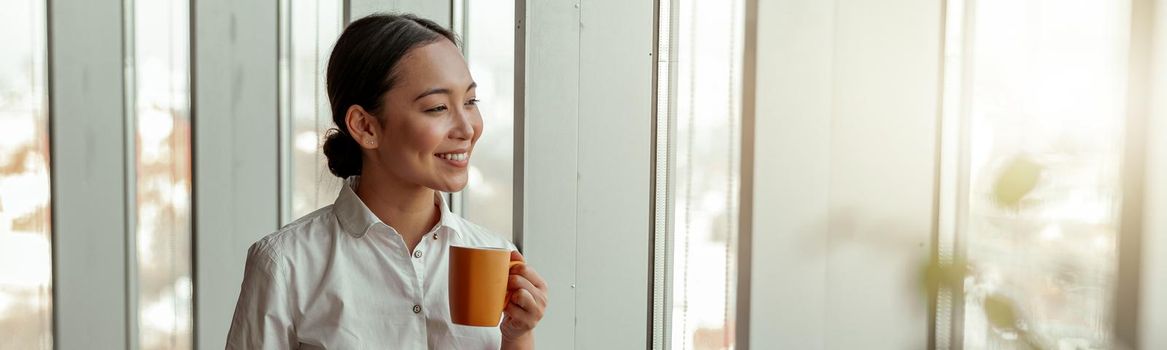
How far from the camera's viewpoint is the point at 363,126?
1186 millimetres

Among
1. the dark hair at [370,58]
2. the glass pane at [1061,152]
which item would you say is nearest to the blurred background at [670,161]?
the glass pane at [1061,152]

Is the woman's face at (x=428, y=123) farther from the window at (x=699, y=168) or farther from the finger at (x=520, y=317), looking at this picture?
the window at (x=699, y=168)

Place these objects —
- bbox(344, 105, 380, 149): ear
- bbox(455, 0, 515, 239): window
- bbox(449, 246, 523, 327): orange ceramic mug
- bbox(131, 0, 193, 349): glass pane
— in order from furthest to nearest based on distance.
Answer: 1. bbox(455, 0, 515, 239): window
2. bbox(131, 0, 193, 349): glass pane
3. bbox(344, 105, 380, 149): ear
4. bbox(449, 246, 523, 327): orange ceramic mug

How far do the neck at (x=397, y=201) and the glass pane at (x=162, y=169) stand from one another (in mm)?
367

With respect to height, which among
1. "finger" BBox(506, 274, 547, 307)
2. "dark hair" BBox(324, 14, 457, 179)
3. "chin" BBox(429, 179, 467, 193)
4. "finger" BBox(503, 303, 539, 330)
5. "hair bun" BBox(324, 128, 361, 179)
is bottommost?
"finger" BBox(503, 303, 539, 330)

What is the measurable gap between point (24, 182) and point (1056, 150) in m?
1.43

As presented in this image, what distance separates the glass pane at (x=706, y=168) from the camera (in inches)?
58.7

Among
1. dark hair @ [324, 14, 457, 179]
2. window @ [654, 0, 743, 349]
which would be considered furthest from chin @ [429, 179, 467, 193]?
window @ [654, 0, 743, 349]

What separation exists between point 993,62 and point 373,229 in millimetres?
856

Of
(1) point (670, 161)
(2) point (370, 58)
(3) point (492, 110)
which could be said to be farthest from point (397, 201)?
(1) point (670, 161)

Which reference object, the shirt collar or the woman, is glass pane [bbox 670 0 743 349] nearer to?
the woman

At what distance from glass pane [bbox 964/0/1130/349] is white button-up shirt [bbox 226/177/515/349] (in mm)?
698

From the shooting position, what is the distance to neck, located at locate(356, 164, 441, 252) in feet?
4.00

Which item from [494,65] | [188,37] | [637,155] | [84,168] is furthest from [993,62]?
[84,168]
